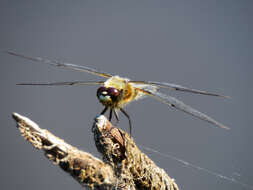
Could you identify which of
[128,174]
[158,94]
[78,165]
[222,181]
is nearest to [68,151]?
[78,165]

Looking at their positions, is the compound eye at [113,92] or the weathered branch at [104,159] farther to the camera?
the compound eye at [113,92]

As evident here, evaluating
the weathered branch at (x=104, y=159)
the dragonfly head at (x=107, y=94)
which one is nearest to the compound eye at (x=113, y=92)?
the dragonfly head at (x=107, y=94)

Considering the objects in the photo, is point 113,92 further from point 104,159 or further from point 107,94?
point 104,159

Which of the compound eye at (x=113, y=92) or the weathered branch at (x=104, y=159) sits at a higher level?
the compound eye at (x=113, y=92)

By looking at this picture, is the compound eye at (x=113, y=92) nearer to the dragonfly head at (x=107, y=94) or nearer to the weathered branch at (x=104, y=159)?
the dragonfly head at (x=107, y=94)

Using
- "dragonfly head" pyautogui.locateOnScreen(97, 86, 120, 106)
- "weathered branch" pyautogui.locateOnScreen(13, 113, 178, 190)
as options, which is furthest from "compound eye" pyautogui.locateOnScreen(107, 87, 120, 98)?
"weathered branch" pyautogui.locateOnScreen(13, 113, 178, 190)

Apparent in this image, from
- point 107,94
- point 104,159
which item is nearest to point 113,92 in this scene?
point 107,94

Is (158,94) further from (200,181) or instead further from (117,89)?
(200,181)
